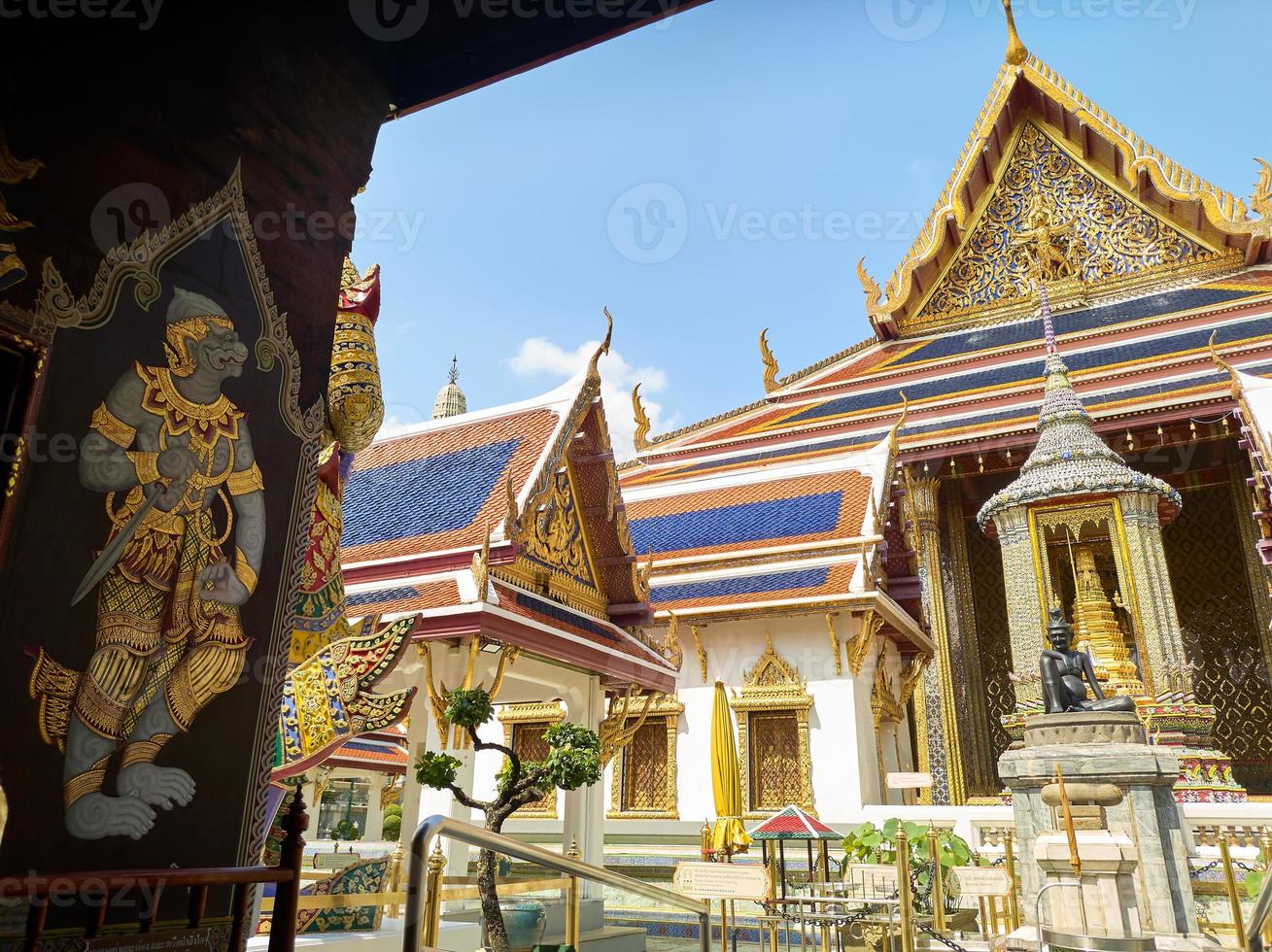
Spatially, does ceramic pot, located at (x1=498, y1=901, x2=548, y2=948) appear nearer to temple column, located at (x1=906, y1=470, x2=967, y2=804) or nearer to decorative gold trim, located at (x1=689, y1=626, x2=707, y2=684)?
decorative gold trim, located at (x1=689, y1=626, x2=707, y2=684)

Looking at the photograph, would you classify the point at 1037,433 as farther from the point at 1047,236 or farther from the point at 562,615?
the point at 562,615

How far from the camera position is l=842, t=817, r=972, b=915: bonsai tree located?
25.8 ft

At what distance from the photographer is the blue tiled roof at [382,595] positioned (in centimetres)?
626

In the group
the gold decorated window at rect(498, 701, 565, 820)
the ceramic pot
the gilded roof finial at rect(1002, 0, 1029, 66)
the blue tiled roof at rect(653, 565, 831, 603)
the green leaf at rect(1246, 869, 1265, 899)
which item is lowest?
the ceramic pot

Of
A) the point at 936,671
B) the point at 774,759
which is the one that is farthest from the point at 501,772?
the point at 936,671

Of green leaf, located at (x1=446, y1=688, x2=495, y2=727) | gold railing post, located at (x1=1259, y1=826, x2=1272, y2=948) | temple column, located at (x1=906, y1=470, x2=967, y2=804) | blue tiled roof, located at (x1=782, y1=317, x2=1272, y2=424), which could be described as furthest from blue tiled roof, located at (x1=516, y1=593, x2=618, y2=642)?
blue tiled roof, located at (x1=782, y1=317, x2=1272, y2=424)

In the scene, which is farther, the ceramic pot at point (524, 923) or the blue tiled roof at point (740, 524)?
the blue tiled roof at point (740, 524)

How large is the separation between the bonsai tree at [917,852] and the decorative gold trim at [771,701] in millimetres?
1588

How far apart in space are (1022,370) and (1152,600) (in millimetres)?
6451

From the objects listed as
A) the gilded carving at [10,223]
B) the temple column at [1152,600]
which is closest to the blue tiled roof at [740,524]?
the temple column at [1152,600]

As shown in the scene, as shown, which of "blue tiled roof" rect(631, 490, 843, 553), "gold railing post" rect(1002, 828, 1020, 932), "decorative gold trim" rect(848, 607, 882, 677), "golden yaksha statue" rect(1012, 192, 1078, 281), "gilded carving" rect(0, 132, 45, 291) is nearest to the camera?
"gilded carving" rect(0, 132, 45, 291)

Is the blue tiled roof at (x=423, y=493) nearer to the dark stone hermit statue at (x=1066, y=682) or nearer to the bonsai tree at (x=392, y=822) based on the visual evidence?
the dark stone hermit statue at (x=1066, y=682)

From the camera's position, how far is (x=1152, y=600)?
1101 centimetres

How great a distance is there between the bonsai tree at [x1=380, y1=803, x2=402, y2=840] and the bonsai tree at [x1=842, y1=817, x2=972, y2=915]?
747 inches
